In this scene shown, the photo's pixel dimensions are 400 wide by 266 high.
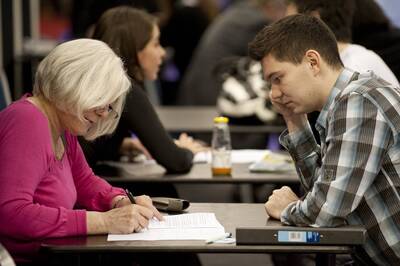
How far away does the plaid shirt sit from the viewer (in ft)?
9.20

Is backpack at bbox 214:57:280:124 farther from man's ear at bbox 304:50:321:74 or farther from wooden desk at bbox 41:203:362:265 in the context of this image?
wooden desk at bbox 41:203:362:265

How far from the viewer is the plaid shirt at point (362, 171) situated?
2805 millimetres

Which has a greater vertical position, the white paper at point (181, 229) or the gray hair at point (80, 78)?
the gray hair at point (80, 78)

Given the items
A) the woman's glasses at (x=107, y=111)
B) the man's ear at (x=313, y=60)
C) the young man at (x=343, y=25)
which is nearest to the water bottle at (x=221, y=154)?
the young man at (x=343, y=25)

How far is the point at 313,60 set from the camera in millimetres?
3018

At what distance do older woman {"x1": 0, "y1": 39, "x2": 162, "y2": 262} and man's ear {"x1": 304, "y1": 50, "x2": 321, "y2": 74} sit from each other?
0.57 meters

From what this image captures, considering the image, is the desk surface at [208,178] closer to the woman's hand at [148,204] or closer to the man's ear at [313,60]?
the woman's hand at [148,204]

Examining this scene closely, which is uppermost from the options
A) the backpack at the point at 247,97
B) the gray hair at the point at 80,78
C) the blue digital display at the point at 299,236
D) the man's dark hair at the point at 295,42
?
the man's dark hair at the point at 295,42

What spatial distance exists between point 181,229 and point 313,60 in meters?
0.66

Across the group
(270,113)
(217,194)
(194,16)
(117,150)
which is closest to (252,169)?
(117,150)

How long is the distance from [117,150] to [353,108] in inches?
73.9

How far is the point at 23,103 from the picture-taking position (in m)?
3.01

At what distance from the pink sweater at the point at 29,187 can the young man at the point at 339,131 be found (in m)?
0.66

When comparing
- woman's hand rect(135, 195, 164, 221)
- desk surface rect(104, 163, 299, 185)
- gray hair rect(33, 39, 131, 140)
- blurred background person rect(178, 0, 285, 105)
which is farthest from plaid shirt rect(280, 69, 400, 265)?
blurred background person rect(178, 0, 285, 105)
